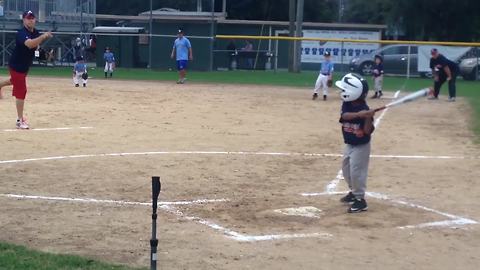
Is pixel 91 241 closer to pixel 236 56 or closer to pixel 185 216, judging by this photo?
pixel 185 216

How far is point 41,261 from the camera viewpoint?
23.2ft

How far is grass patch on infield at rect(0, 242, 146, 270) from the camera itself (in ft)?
22.6

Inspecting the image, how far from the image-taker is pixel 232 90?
29.2 m

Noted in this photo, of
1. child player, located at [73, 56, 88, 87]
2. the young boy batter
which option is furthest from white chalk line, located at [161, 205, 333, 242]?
child player, located at [73, 56, 88, 87]

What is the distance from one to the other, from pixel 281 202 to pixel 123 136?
599 centimetres

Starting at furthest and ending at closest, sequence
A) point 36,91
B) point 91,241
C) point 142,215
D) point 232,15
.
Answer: point 232,15
point 36,91
point 142,215
point 91,241

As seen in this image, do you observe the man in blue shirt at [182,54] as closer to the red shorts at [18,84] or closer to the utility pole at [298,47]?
the utility pole at [298,47]

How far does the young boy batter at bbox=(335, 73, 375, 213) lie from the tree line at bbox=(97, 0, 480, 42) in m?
47.6

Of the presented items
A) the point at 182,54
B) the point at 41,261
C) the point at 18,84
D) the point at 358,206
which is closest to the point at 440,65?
the point at 182,54

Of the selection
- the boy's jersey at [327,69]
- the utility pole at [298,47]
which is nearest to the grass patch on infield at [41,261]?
the boy's jersey at [327,69]

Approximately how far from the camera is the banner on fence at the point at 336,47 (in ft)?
143

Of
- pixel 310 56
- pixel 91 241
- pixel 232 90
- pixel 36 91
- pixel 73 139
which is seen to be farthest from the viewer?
pixel 310 56

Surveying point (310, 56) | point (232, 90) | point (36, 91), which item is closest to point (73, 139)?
point (36, 91)

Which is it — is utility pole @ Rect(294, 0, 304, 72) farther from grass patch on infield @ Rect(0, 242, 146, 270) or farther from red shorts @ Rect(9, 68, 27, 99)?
grass patch on infield @ Rect(0, 242, 146, 270)
